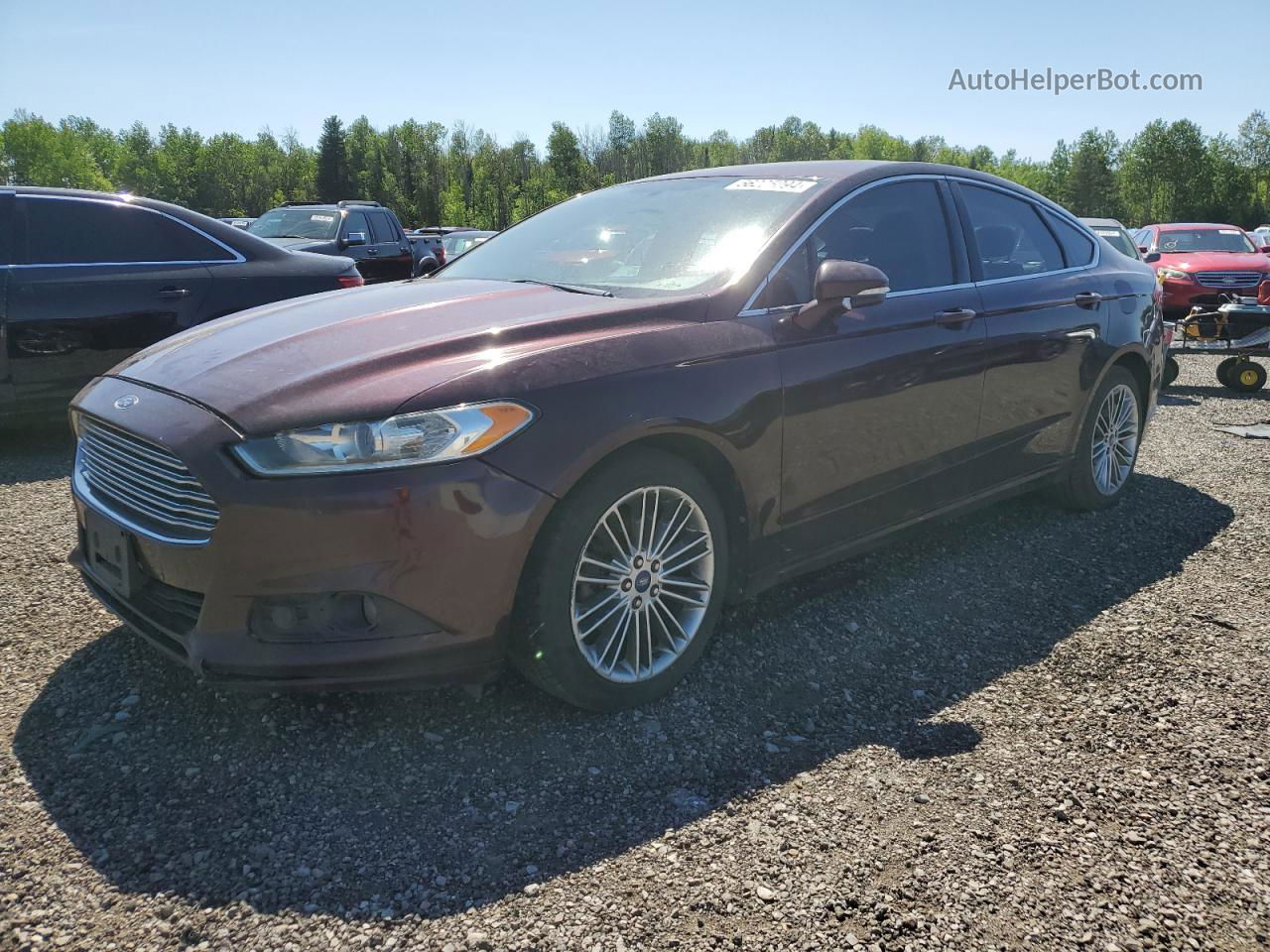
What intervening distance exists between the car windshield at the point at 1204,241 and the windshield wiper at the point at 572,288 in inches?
597

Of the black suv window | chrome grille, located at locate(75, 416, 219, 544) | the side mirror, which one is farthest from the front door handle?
chrome grille, located at locate(75, 416, 219, 544)

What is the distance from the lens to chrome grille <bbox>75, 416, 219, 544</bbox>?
2564 millimetres

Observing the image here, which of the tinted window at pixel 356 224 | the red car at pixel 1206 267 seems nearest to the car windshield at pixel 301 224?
the tinted window at pixel 356 224

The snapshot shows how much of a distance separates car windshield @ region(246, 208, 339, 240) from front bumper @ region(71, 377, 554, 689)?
39.6 ft

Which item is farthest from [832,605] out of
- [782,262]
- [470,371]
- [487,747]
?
[470,371]

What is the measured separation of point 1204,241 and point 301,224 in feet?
47.2

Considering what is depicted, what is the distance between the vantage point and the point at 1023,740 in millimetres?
2922

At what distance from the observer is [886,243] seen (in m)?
3.86

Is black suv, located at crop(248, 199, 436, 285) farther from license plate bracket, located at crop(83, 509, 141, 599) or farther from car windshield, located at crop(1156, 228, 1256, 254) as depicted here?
car windshield, located at crop(1156, 228, 1256, 254)

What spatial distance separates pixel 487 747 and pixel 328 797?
47 cm

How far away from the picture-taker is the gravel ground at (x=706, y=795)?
2137 mm

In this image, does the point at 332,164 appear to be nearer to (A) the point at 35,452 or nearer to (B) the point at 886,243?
(A) the point at 35,452

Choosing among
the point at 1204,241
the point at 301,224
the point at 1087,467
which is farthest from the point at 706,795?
the point at 1204,241

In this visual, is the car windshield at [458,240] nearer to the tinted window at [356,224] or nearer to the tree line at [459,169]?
the tinted window at [356,224]
